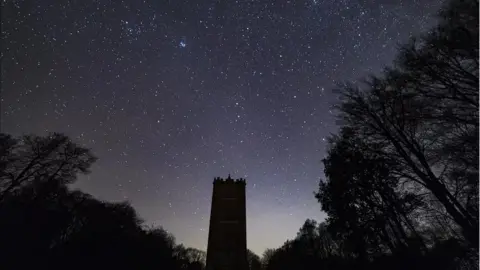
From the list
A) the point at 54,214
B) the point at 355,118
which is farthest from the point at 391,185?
the point at 54,214

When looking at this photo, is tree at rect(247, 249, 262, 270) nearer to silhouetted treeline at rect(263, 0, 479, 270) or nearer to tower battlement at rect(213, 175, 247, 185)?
tower battlement at rect(213, 175, 247, 185)

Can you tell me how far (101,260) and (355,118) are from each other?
3117 cm

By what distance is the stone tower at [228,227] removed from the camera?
125ft

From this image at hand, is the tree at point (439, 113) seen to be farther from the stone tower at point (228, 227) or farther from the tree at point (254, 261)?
the tree at point (254, 261)

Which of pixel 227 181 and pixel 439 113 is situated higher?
pixel 227 181

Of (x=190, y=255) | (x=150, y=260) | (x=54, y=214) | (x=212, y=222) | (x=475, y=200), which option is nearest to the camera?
(x=475, y=200)

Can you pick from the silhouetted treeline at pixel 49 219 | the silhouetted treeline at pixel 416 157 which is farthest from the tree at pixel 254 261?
the silhouetted treeline at pixel 416 157

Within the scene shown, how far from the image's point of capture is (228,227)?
41812mm

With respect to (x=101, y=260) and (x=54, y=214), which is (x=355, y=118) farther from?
(x=101, y=260)

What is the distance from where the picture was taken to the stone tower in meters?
38.1

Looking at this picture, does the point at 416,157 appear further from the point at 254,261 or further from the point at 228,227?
the point at 254,261

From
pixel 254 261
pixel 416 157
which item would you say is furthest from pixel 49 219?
pixel 254 261

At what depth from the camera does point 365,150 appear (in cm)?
1550

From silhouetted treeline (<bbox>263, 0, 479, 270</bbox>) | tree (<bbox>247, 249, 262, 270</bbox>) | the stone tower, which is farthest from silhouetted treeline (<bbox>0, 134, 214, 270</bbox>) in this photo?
tree (<bbox>247, 249, 262, 270</bbox>)
